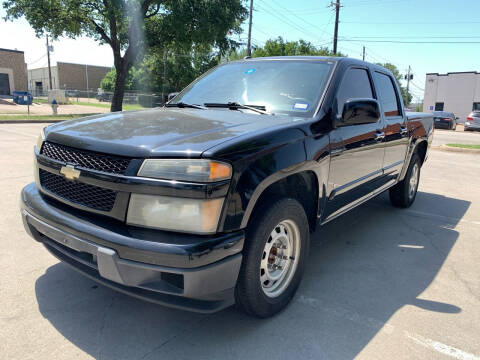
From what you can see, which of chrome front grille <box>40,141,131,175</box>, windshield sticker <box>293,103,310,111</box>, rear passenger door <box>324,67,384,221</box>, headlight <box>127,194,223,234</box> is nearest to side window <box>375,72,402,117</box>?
rear passenger door <box>324,67,384,221</box>

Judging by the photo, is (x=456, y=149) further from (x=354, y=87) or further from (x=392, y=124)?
(x=354, y=87)

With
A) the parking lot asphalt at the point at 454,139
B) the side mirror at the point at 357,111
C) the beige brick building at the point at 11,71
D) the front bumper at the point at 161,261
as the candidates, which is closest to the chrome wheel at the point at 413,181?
the side mirror at the point at 357,111

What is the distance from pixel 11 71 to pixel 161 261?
170 feet

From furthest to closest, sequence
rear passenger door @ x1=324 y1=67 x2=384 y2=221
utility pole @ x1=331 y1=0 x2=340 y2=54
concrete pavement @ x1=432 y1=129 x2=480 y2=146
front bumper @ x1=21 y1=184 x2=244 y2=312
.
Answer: utility pole @ x1=331 y1=0 x2=340 y2=54 < concrete pavement @ x1=432 y1=129 x2=480 y2=146 < rear passenger door @ x1=324 y1=67 x2=384 y2=221 < front bumper @ x1=21 y1=184 x2=244 y2=312

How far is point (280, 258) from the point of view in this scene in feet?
9.14

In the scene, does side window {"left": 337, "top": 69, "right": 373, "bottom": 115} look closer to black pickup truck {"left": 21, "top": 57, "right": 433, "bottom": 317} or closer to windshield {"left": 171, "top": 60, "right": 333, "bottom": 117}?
black pickup truck {"left": 21, "top": 57, "right": 433, "bottom": 317}

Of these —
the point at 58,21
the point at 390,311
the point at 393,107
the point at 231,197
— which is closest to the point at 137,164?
the point at 231,197

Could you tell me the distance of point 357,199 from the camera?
3.92 m

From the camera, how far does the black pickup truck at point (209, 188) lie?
2113 mm

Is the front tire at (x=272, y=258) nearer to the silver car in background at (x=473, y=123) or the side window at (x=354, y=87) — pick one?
the side window at (x=354, y=87)

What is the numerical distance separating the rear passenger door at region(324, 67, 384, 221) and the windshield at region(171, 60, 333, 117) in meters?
0.24

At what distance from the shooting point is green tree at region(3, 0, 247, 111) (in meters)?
21.1

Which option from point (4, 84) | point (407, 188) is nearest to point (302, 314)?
point (407, 188)

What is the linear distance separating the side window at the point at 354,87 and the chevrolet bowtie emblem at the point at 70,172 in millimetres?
2095
